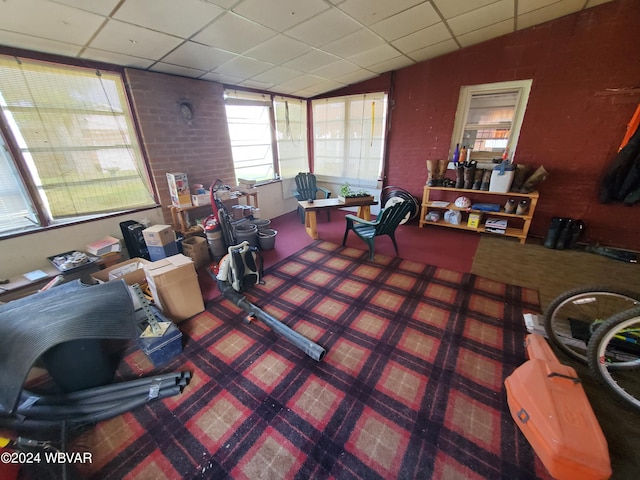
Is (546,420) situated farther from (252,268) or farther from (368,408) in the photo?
(252,268)

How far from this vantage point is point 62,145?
7.63 ft

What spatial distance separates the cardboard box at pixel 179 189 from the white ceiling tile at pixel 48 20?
1.31 metres

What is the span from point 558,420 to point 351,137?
4.55 metres

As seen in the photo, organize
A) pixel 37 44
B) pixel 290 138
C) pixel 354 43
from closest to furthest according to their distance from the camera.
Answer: pixel 37 44, pixel 354 43, pixel 290 138

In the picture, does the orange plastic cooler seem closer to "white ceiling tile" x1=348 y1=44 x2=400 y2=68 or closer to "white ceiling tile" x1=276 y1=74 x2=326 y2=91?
"white ceiling tile" x1=348 y1=44 x2=400 y2=68

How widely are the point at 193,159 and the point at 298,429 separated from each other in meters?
3.26

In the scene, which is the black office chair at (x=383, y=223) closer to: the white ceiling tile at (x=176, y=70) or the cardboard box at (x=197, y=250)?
the cardboard box at (x=197, y=250)

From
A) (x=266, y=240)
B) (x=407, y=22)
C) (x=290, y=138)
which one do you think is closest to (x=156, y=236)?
(x=266, y=240)

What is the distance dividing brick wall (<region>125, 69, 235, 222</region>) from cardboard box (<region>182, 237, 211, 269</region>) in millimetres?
484

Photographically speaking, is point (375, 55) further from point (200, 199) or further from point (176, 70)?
point (200, 199)

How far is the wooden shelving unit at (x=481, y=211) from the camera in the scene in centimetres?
343

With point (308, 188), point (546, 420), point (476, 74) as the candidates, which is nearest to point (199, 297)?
point (546, 420)

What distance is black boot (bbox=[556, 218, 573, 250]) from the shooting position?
3.23 metres

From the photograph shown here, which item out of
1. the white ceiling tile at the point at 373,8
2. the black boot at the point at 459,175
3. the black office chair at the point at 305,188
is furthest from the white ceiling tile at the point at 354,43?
the black office chair at the point at 305,188
